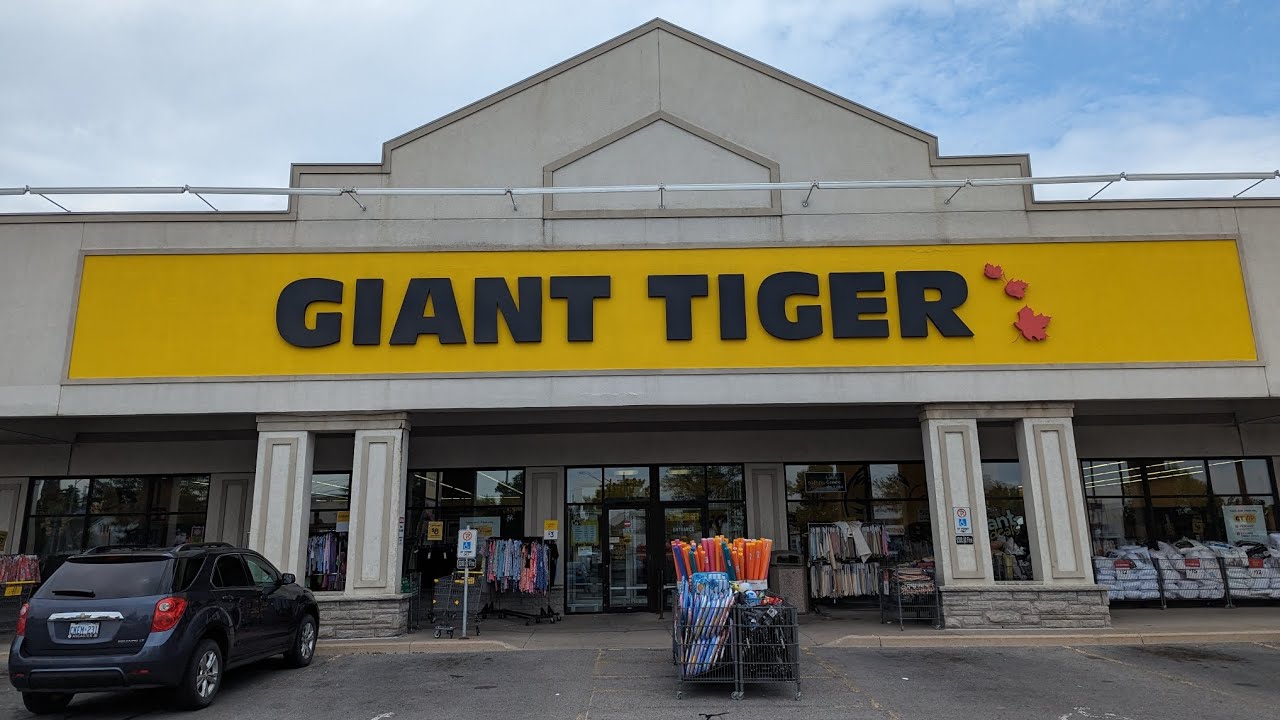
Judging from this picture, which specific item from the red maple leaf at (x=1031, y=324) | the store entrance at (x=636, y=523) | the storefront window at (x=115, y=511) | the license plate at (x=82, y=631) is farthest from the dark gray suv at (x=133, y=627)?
the red maple leaf at (x=1031, y=324)

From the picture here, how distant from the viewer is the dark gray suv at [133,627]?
25.7 ft

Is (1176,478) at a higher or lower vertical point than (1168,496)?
higher

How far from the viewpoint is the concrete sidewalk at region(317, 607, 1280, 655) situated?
12.3m

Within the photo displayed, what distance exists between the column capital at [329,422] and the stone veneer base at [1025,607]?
9.33 metres

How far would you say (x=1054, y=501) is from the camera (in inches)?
527

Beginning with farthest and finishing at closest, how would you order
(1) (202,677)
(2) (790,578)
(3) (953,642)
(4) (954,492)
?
(2) (790,578) < (4) (954,492) < (3) (953,642) < (1) (202,677)

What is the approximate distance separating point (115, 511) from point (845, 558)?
14857 mm

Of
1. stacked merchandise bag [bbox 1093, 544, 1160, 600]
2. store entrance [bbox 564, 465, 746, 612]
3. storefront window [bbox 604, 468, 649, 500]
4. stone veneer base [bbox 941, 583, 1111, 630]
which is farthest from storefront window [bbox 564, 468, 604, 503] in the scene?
stacked merchandise bag [bbox 1093, 544, 1160, 600]

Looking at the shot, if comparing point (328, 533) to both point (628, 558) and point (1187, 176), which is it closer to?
point (628, 558)

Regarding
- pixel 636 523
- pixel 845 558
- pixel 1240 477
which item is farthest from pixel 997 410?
pixel 1240 477

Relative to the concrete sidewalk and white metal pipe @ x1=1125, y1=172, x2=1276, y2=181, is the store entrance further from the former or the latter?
white metal pipe @ x1=1125, y1=172, x2=1276, y2=181

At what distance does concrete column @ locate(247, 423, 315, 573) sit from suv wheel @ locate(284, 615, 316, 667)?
74.2 inches

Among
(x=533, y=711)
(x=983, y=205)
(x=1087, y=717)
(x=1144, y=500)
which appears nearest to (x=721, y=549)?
(x=533, y=711)

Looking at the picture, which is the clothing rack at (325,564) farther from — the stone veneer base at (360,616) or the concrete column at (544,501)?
the concrete column at (544,501)
